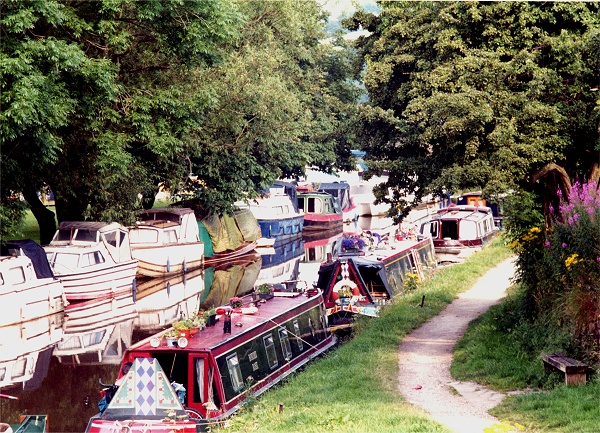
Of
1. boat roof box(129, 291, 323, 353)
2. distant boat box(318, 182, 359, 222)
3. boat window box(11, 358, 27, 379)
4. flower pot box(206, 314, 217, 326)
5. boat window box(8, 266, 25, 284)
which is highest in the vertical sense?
distant boat box(318, 182, 359, 222)

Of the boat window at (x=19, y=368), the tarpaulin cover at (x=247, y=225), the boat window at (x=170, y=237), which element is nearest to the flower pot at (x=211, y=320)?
the boat window at (x=19, y=368)

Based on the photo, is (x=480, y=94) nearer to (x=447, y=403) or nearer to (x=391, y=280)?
(x=447, y=403)

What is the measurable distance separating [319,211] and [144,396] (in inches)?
1618

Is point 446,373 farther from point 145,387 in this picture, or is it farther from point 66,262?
point 66,262

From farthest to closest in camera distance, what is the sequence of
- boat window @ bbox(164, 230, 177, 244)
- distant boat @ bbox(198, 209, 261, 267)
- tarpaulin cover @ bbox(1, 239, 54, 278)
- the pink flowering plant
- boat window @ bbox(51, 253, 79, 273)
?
1. distant boat @ bbox(198, 209, 261, 267)
2. boat window @ bbox(164, 230, 177, 244)
3. boat window @ bbox(51, 253, 79, 273)
4. tarpaulin cover @ bbox(1, 239, 54, 278)
5. the pink flowering plant

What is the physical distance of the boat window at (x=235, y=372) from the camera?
15.7 m

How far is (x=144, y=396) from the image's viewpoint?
1330cm

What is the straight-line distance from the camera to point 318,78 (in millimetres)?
52188

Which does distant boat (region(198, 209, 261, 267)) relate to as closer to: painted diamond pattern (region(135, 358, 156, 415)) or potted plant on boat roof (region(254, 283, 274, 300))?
potted plant on boat roof (region(254, 283, 274, 300))

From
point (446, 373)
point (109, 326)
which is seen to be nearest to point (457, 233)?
point (109, 326)

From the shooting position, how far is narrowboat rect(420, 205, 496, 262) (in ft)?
127

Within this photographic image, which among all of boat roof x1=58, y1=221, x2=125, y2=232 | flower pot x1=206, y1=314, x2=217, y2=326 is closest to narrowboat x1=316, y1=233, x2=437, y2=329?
flower pot x1=206, y1=314, x2=217, y2=326

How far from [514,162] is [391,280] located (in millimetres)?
9537

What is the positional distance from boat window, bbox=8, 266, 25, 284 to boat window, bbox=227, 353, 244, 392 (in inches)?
422
